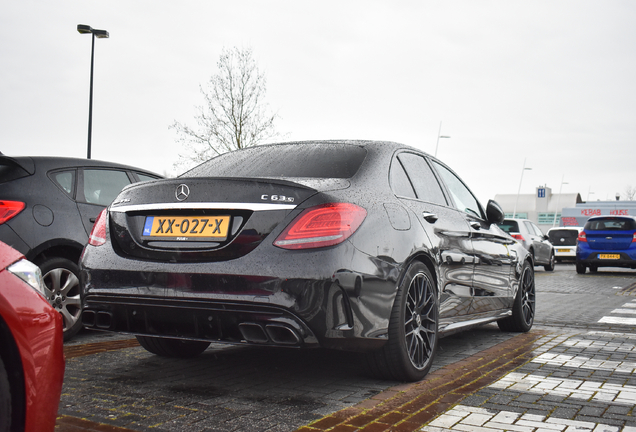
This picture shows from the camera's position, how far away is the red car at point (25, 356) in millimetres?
2188

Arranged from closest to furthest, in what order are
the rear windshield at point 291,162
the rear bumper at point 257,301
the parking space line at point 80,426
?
the parking space line at point 80,426
the rear bumper at point 257,301
the rear windshield at point 291,162

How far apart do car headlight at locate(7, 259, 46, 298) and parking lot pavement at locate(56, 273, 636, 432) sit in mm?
968

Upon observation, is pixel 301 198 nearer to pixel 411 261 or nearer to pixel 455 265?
pixel 411 261

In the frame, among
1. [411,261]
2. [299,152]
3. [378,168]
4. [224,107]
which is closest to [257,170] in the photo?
[299,152]

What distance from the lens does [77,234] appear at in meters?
5.70

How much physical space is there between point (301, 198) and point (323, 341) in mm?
751

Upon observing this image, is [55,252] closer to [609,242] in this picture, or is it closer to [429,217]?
[429,217]

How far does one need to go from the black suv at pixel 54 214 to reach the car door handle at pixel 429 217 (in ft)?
9.62

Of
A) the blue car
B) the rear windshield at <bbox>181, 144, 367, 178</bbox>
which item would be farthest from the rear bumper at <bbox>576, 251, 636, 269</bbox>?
the rear windshield at <bbox>181, 144, 367, 178</bbox>

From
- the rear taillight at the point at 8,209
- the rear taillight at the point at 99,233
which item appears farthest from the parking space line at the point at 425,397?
the rear taillight at the point at 8,209

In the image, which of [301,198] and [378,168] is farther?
[378,168]

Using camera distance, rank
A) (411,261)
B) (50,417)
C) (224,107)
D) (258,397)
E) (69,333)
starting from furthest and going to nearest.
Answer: (224,107)
(69,333)
(411,261)
(258,397)
(50,417)

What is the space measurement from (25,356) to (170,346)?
271 centimetres

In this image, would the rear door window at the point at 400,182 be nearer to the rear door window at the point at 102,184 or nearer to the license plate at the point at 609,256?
the rear door window at the point at 102,184
